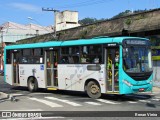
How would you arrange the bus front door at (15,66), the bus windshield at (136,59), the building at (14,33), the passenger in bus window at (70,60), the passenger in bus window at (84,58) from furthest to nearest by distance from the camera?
1. the building at (14,33)
2. the bus front door at (15,66)
3. the passenger in bus window at (70,60)
4. the passenger in bus window at (84,58)
5. the bus windshield at (136,59)

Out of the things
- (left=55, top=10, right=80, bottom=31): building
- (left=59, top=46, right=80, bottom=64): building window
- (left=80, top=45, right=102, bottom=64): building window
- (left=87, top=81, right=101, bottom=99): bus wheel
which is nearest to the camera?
(left=80, top=45, right=102, bottom=64): building window

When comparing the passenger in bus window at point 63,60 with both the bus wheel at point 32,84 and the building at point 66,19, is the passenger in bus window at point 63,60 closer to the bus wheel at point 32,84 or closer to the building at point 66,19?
the bus wheel at point 32,84

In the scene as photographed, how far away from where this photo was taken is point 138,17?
2645 centimetres

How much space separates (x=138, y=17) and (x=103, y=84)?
1115 centimetres

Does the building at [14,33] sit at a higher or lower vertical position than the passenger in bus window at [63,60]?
higher

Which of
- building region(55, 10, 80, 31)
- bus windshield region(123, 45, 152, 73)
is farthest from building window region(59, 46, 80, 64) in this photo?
building region(55, 10, 80, 31)

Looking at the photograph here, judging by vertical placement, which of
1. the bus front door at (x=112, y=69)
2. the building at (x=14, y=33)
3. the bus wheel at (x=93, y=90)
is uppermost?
the building at (x=14, y=33)

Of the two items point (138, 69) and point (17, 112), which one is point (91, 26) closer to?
point (138, 69)

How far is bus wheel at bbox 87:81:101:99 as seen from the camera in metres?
17.1

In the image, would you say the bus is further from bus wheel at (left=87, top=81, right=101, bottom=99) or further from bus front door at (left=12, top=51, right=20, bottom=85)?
bus front door at (left=12, top=51, right=20, bottom=85)

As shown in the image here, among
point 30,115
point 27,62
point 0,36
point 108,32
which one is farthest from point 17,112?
point 0,36

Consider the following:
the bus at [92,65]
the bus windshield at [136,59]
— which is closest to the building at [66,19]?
the bus at [92,65]

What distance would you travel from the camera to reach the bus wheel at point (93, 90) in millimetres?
17109

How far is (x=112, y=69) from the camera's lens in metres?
16.3
